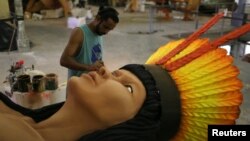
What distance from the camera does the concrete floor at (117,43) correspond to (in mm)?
4918

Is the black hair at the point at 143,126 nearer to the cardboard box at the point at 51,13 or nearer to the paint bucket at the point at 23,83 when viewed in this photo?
the paint bucket at the point at 23,83

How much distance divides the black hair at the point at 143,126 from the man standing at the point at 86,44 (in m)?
1.11

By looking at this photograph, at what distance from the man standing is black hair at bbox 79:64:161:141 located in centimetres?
111

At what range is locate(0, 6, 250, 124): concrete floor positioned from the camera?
4.92 m

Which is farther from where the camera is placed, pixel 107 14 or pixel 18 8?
pixel 18 8

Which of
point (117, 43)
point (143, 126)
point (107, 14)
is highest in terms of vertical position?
point (107, 14)

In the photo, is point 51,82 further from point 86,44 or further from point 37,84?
point 86,44

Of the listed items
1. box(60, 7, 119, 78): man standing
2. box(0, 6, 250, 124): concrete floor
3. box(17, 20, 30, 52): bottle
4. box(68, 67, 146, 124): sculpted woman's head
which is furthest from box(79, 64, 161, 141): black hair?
box(17, 20, 30, 52): bottle

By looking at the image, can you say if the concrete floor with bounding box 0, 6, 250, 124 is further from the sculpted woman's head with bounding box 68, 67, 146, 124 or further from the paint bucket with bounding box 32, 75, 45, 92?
the sculpted woman's head with bounding box 68, 67, 146, 124

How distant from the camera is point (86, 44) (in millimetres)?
2383

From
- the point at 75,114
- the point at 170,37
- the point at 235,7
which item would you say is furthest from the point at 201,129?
the point at 235,7

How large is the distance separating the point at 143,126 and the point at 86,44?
1375 millimetres

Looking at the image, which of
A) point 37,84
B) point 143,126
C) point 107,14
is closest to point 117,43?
point 37,84

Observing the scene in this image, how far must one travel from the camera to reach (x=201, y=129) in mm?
1244
